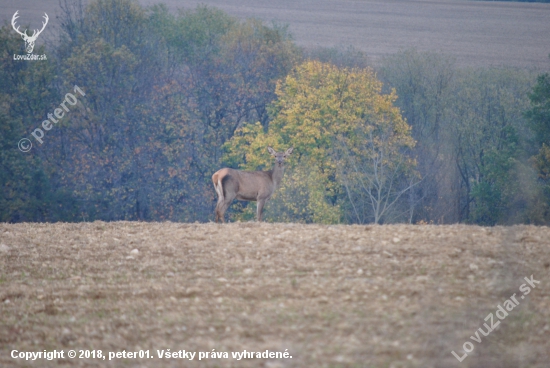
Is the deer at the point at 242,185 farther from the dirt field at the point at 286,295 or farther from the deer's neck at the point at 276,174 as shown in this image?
the dirt field at the point at 286,295

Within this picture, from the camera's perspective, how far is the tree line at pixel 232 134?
41.0m

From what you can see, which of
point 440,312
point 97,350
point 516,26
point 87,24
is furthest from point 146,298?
point 516,26

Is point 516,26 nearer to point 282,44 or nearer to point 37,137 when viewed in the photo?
point 282,44

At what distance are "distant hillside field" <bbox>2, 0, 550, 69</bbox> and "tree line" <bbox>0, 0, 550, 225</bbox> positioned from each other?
1215 centimetres

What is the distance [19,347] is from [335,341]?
3.41 metres

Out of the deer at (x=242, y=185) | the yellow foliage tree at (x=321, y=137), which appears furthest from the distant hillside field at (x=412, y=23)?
the deer at (x=242, y=185)

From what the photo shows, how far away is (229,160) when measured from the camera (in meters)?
45.0

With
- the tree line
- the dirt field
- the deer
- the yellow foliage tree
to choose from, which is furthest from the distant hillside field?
the dirt field

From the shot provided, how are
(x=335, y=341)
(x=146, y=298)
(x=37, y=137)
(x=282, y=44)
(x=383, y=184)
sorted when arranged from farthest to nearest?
(x=282, y=44) → (x=383, y=184) → (x=37, y=137) → (x=146, y=298) → (x=335, y=341)

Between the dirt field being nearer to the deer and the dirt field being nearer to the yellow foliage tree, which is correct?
the deer

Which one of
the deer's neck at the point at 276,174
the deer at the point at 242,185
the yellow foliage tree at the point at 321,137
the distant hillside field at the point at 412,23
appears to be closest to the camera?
the deer at the point at 242,185

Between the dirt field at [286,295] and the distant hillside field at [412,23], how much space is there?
52414mm

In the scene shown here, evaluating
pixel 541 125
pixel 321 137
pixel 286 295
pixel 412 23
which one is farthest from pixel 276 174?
pixel 412 23

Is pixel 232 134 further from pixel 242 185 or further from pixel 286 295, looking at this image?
pixel 286 295
